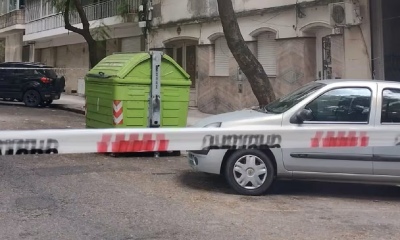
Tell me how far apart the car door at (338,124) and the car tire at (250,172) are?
0.28 meters

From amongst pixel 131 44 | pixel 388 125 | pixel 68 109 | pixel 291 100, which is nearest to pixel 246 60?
pixel 291 100

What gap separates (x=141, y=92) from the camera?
10211 mm

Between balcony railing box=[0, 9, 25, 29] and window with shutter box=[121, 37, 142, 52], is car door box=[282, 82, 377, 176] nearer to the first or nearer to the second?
window with shutter box=[121, 37, 142, 52]

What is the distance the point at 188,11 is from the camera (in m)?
19.3

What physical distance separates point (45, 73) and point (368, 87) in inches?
602

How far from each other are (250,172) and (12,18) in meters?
32.4

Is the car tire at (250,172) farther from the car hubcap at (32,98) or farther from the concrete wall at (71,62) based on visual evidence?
the concrete wall at (71,62)

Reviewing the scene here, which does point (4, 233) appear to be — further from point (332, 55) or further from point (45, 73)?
point (45, 73)

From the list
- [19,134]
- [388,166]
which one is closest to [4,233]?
[19,134]

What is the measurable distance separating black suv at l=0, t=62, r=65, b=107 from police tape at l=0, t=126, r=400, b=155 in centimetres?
1632

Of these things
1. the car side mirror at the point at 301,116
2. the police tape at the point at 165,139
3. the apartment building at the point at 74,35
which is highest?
the apartment building at the point at 74,35

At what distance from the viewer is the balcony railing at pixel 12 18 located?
115 feet

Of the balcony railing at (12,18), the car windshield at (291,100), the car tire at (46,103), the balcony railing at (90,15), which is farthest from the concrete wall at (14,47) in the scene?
the car windshield at (291,100)

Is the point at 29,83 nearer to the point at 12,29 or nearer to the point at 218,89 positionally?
the point at 218,89
